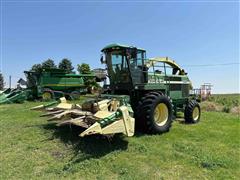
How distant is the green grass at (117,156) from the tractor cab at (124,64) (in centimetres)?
189

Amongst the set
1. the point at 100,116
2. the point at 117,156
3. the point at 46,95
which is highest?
the point at 46,95

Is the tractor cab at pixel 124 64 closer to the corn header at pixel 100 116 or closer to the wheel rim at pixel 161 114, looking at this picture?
the wheel rim at pixel 161 114

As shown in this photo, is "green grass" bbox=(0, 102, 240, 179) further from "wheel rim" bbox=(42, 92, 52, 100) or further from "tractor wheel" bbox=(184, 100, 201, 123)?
"wheel rim" bbox=(42, 92, 52, 100)

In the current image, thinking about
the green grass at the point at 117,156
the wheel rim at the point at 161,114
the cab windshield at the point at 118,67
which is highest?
the cab windshield at the point at 118,67

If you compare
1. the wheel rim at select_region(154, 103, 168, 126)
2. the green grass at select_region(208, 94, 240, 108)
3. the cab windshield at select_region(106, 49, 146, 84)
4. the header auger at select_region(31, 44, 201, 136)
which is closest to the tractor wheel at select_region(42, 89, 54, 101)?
the header auger at select_region(31, 44, 201, 136)

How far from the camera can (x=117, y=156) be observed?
4.48 m

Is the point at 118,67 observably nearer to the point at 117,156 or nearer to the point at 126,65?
the point at 126,65

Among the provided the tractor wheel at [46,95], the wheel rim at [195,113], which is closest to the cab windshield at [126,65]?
the wheel rim at [195,113]

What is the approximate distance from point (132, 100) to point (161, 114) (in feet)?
3.21

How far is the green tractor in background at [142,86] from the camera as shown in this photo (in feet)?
19.8

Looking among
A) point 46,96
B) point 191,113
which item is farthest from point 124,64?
point 46,96

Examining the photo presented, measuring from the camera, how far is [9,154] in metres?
4.59

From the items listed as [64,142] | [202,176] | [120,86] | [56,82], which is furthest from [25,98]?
[202,176]

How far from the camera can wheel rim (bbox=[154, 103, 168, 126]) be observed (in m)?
6.57
